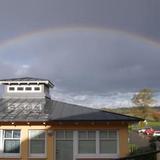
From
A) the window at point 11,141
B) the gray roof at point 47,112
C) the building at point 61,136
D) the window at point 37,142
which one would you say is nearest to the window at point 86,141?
the building at point 61,136

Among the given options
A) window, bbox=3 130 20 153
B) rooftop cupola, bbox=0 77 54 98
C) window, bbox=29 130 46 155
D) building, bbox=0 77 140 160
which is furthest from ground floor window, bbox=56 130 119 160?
rooftop cupola, bbox=0 77 54 98

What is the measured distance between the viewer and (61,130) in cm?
2022

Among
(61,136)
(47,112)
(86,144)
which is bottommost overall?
(86,144)

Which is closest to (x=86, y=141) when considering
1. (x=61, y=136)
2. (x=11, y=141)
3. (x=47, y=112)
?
(x=61, y=136)

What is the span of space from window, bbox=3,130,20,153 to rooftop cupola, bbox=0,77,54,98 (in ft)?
14.8

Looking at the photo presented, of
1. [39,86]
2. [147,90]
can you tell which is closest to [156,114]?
[147,90]

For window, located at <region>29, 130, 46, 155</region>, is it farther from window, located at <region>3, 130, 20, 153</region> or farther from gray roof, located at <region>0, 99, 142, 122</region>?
gray roof, located at <region>0, 99, 142, 122</region>

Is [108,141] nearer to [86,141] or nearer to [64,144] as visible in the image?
[86,141]

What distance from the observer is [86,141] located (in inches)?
791

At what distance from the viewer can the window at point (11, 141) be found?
66.0 ft

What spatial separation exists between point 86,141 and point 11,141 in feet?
13.9

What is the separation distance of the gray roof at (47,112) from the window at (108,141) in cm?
100

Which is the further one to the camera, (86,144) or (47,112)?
(47,112)

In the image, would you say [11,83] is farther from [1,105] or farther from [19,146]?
[19,146]
